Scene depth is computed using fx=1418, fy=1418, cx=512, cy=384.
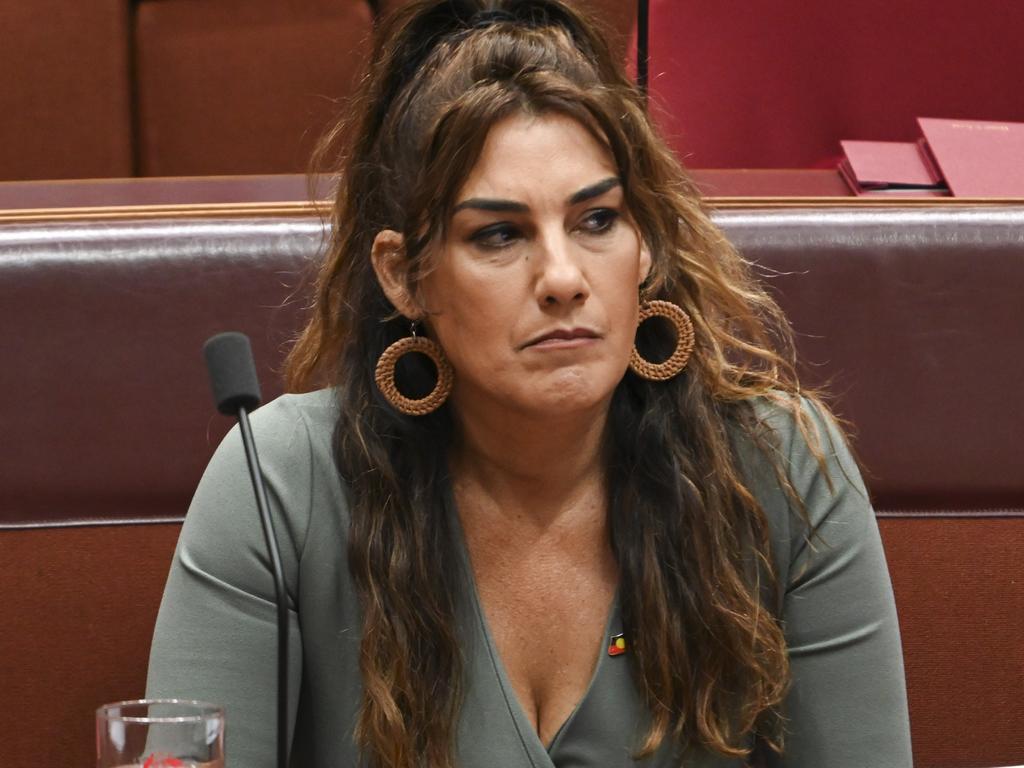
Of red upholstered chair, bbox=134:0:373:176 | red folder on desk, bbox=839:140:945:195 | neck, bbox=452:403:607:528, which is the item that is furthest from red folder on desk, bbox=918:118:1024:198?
red upholstered chair, bbox=134:0:373:176

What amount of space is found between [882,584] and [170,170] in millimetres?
1206

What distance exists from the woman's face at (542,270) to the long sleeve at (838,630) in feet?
0.70

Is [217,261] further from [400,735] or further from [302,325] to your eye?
[400,735]

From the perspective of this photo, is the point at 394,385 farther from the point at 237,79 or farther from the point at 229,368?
the point at 237,79

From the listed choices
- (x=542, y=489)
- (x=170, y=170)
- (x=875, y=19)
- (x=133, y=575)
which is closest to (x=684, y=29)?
(x=875, y=19)

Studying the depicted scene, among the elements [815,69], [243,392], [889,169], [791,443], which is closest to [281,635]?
[243,392]

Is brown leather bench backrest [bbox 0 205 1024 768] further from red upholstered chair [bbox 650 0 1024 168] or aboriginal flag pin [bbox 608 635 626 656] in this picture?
red upholstered chair [bbox 650 0 1024 168]

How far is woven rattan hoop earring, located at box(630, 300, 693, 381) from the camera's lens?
41.9 inches

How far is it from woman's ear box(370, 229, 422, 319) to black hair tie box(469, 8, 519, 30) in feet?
0.55

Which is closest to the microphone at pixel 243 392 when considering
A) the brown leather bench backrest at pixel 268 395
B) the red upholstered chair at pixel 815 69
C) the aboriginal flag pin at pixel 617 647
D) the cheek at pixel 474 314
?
the cheek at pixel 474 314

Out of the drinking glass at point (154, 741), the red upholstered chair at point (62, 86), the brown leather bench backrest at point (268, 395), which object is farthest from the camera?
the red upholstered chair at point (62, 86)

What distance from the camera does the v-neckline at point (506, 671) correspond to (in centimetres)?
104

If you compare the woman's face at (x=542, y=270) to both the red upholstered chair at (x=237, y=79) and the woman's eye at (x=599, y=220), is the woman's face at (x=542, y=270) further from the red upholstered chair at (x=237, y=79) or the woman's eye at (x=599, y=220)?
the red upholstered chair at (x=237, y=79)

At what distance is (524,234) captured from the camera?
3.27 ft
